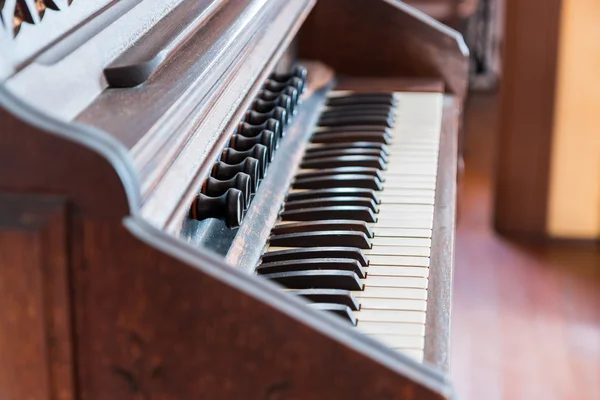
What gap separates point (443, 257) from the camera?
131 centimetres

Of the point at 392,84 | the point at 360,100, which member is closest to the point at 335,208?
the point at 360,100

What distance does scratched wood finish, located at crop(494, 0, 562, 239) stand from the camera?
3.23 metres

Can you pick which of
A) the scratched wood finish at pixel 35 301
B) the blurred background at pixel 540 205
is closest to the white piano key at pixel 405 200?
the scratched wood finish at pixel 35 301

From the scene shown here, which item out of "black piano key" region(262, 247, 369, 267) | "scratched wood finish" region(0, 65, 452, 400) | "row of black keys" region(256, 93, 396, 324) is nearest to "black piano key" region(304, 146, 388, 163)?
"row of black keys" region(256, 93, 396, 324)

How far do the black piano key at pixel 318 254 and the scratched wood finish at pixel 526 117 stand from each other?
217cm

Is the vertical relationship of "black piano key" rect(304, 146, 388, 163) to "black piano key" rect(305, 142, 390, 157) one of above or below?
above

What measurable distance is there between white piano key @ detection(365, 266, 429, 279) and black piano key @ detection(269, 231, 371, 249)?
0.07 m

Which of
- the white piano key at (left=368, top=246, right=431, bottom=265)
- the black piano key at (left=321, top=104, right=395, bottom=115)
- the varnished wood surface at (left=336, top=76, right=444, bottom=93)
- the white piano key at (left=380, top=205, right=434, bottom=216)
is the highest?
the white piano key at (left=368, top=246, right=431, bottom=265)

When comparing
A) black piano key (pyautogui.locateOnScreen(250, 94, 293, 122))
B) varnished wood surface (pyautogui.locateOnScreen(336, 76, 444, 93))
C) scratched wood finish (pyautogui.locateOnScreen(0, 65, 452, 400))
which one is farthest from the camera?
varnished wood surface (pyautogui.locateOnScreen(336, 76, 444, 93))

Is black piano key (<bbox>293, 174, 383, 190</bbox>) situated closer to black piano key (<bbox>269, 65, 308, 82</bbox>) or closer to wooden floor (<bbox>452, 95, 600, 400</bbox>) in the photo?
black piano key (<bbox>269, 65, 308, 82</bbox>)

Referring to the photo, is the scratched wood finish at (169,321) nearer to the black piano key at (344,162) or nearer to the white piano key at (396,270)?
the white piano key at (396,270)

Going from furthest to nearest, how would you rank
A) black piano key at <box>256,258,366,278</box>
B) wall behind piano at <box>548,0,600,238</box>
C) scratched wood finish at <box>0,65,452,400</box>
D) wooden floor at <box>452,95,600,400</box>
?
wall behind piano at <box>548,0,600,238</box> → wooden floor at <box>452,95,600,400</box> → black piano key at <box>256,258,366,278</box> → scratched wood finish at <box>0,65,452,400</box>

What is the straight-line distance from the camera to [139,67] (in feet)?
3.59

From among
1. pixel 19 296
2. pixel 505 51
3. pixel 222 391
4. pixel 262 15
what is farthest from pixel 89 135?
pixel 505 51
